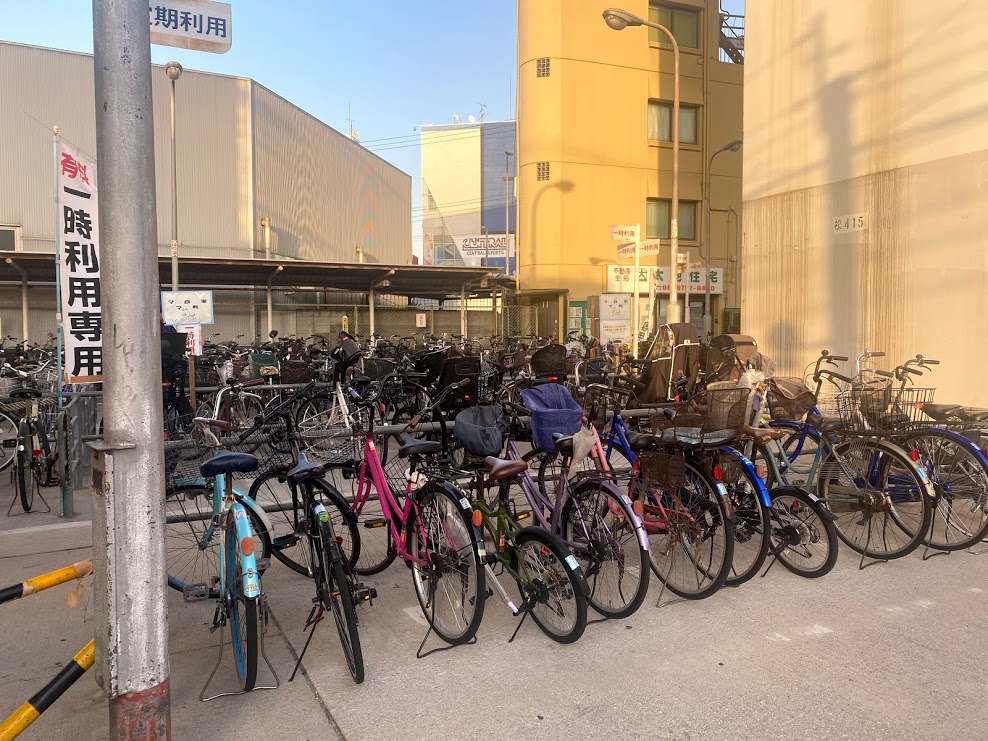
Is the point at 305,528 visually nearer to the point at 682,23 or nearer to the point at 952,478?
the point at 952,478

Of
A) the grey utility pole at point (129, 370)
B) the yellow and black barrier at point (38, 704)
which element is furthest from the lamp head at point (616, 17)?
the yellow and black barrier at point (38, 704)

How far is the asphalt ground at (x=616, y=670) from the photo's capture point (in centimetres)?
289

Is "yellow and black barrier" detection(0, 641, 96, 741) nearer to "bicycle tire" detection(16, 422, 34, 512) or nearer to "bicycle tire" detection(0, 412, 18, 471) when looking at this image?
"bicycle tire" detection(16, 422, 34, 512)

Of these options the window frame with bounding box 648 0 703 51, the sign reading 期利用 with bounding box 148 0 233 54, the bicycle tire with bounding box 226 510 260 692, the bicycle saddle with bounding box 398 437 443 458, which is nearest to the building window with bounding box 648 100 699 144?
the window frame with bounding box 648 0 703 51

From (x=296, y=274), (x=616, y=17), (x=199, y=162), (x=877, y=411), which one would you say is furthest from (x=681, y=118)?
(x=877, y=411)

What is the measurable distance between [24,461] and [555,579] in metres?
5.20

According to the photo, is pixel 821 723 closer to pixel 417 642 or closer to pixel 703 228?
pixel 417 642

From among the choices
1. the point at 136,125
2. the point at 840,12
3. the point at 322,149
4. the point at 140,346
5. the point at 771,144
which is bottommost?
the point at 140,346

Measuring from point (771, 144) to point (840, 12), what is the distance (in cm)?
226

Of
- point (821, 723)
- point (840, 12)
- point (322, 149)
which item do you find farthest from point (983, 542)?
point (322, 149)

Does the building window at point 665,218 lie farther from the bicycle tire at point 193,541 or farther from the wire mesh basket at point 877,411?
the bicycle tire at point 193,541

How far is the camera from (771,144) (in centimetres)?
1273

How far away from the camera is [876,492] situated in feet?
15.0

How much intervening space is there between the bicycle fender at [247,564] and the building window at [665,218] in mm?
25732
